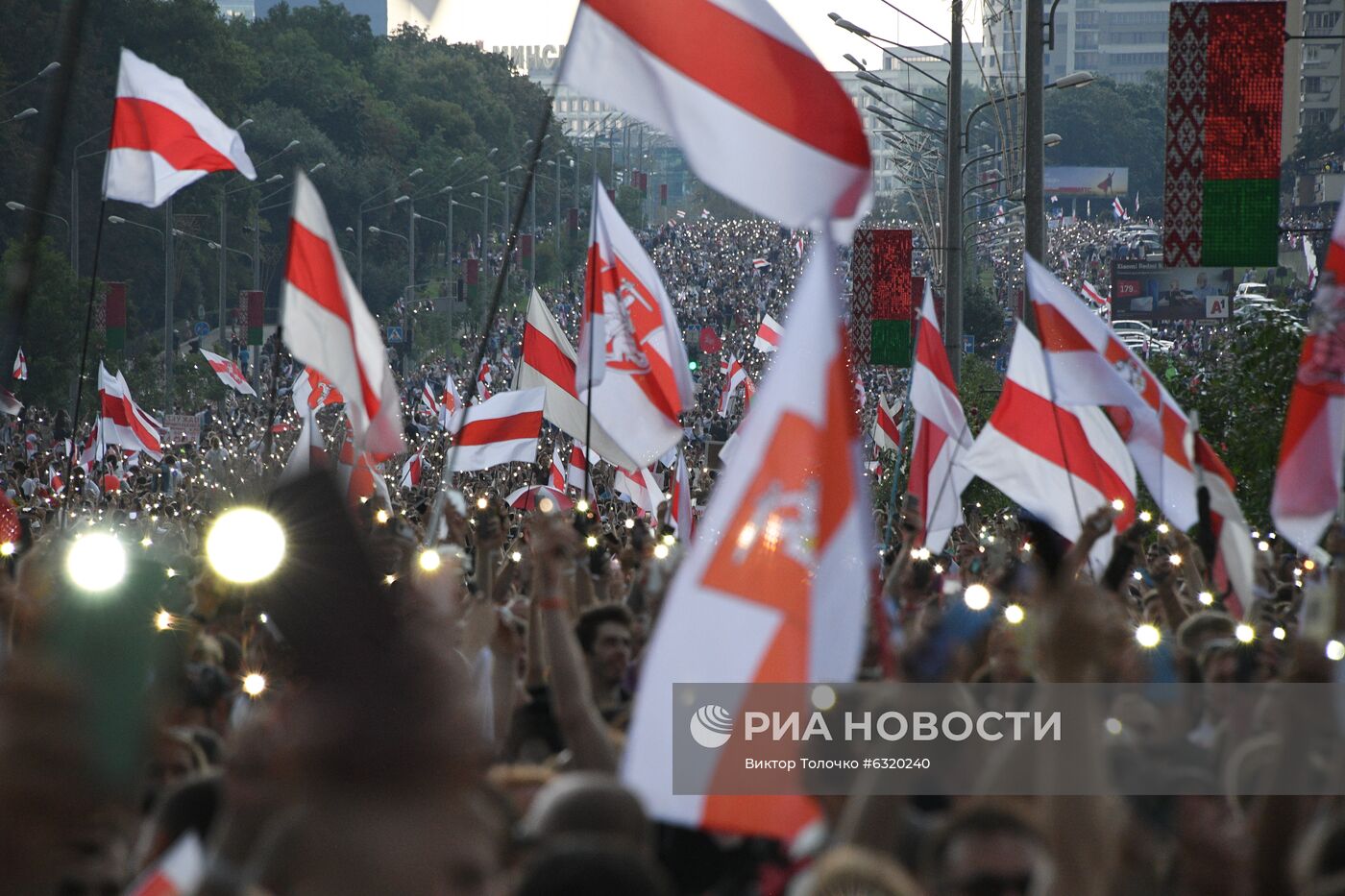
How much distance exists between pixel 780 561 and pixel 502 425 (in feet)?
30.2

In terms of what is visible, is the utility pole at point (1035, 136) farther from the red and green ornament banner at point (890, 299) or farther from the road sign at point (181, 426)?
the road sign at point (181, 426)

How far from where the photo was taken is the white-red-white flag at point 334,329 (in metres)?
8.40

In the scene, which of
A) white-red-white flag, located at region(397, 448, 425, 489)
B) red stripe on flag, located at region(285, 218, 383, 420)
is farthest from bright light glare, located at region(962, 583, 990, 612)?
white-red-white flag, located at region(397, 448, 425, 489)

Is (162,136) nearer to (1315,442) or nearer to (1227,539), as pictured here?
(1227,539)

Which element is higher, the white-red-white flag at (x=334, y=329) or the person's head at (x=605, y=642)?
the white-red-white flag at (x=334, y=329)

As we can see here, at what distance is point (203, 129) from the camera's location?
1188 centimetres

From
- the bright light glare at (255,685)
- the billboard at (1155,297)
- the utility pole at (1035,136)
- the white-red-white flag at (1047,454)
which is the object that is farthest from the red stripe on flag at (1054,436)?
the billboard at (1155,297)

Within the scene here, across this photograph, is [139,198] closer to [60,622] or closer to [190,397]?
[60,622]

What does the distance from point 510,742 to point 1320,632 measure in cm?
228

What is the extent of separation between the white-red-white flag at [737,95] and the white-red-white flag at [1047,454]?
2.95 m

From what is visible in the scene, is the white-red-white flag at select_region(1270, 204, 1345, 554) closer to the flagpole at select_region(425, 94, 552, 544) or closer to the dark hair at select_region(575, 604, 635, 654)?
the dark hair at select_region(575, 604, 635, 654)

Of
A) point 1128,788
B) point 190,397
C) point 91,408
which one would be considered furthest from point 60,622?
point 190,397

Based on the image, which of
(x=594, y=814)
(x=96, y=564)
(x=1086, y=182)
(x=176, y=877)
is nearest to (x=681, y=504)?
(x=96, y=564)
